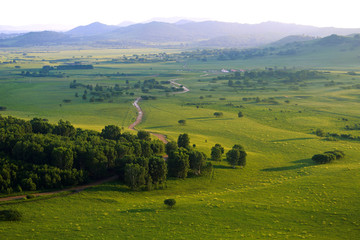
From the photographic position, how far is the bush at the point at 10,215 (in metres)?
45.9

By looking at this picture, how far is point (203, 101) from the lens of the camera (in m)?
168

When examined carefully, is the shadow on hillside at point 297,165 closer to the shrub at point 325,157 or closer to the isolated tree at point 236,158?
the shrub at point 325,157

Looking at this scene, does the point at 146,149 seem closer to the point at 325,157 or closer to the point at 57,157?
the point at 57,157

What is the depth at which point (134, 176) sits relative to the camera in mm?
60500

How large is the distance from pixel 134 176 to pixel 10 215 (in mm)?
21798

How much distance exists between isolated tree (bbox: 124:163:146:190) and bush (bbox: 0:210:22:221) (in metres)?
20.2

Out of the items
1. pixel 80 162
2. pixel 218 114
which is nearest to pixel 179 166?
pixel 80 162

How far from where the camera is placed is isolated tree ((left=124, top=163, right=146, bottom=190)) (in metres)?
60.6

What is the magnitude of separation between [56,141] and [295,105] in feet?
400

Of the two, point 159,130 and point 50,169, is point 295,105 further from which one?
point 50,169

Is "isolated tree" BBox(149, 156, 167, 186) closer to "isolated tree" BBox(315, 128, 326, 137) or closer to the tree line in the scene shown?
the tree line

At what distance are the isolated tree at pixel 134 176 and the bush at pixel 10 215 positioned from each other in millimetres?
20163

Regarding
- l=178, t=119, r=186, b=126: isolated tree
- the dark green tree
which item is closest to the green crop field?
l=178, t=119, r=186, b=126: isolated tree

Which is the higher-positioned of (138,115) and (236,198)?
(138,115)
